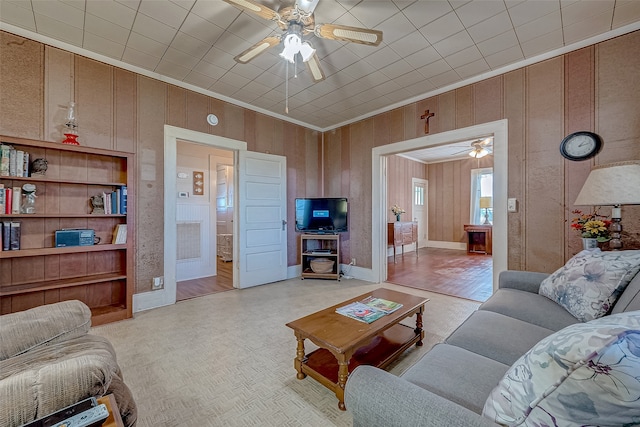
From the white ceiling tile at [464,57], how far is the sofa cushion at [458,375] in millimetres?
2837

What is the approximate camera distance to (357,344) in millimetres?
1501

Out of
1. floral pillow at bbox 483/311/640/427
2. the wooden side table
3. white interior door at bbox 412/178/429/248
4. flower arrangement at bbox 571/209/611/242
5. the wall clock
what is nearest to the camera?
floral pillow at bbox 483/311/640/427

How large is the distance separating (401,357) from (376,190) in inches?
106

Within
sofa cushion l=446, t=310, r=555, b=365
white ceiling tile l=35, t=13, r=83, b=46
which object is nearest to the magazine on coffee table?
sofa cushion l=446, t=310, r=555, b=365

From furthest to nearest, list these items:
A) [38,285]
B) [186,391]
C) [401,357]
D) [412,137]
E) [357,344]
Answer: [412,137]
[38,285]
[401,357]
[186,391]
[357,344]

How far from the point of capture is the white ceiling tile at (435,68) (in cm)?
287

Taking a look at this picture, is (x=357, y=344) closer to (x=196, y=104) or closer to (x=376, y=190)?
(x=376, y=190)

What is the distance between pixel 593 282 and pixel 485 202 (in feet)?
20.0

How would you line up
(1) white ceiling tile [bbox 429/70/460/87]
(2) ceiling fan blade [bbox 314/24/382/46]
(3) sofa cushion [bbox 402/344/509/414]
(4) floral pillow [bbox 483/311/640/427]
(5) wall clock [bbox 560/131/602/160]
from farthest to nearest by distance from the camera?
(1) white ceiling tile [bbox 429/70/460/87], (5) wall clock [bbox 560/131/602/160], (2) ceiling fan blade [bbox 314/24/382/46], (3) sofa cushion [bbox 402/344/509/414], (4) floral pillow [bbox 483/311/640/427]

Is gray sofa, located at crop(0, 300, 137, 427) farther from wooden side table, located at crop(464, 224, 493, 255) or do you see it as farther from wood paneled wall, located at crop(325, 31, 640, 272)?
wooden side table, located at crop(464, 224, 493, 255)

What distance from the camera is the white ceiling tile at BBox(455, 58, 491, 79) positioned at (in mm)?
2867

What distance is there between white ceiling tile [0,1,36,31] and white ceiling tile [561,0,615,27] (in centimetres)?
436

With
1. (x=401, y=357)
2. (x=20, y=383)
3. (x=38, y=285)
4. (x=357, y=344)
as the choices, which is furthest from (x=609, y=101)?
(x=38, y=285)

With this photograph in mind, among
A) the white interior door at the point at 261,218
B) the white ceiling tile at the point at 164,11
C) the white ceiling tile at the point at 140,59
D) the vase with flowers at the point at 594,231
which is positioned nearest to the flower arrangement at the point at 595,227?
the vase with flowers at the point at 594,231
